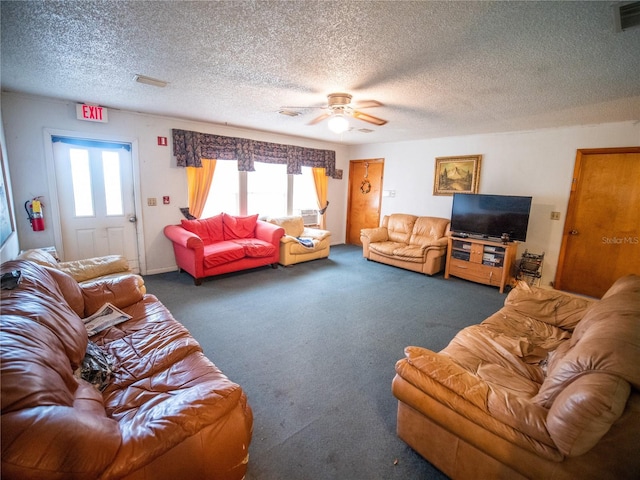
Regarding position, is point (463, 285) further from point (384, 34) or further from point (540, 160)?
point (384, 34)

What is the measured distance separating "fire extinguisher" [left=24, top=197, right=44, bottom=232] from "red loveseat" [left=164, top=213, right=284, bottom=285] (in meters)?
1.42

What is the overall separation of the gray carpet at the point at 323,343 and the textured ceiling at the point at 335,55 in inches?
93.8

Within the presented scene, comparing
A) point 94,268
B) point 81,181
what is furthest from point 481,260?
point 81,181

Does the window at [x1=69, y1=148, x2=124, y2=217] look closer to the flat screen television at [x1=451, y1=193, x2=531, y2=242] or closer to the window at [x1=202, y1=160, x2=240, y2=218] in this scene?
the window at [x1=202, y1=160, x2=240, y2=218]

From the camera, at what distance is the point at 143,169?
13.9 ft

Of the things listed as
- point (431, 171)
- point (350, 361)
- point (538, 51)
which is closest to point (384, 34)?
point (538, 51)

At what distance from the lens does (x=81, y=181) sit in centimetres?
385

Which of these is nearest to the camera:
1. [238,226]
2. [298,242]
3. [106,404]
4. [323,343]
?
[106,404]

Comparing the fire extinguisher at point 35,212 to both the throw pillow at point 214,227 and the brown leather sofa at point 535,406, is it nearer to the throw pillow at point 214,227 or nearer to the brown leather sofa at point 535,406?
the throw pillow at point 214,227

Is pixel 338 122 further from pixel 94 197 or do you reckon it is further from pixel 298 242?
pixel 94 197

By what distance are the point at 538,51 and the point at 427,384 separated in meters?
2.30

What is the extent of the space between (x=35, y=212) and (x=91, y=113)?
4.60 ft

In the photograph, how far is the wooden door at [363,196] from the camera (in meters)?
6.47

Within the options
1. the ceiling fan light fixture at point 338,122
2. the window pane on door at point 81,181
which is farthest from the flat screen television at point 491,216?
the window pane on door at point 81,181
